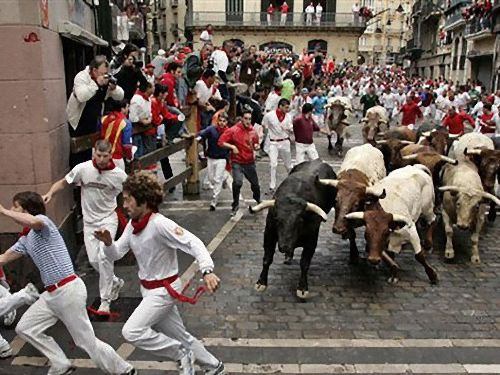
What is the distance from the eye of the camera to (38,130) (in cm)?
710

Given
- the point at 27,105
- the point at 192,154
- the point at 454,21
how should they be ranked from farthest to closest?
1. the point at 454,21
2. the point at 192,154
3. the point at 27,105

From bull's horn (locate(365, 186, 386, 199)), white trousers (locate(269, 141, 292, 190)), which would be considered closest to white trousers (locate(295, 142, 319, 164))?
white trousers (locate(269, 141, 292, 190))

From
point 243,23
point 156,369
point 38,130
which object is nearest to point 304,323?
point 156,369

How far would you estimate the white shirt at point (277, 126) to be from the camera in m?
12.3

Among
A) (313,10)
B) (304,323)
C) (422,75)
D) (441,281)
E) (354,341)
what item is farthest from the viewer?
(422,75)

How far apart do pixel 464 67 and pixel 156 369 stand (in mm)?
40538

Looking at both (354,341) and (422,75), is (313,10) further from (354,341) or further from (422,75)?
(354,341)

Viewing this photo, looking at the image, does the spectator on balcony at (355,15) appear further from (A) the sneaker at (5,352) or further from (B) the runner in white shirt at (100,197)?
(A) the sneaker at (5,352)

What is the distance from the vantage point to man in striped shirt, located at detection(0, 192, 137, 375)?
4988 mm

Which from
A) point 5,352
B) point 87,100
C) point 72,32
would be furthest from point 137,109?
point 5,352

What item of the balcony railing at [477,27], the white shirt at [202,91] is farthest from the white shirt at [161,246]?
the balcony railing at [477,27]

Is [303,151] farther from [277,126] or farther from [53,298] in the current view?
[53,298]

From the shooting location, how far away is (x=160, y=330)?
5156mm

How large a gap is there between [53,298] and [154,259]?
0.99 m
